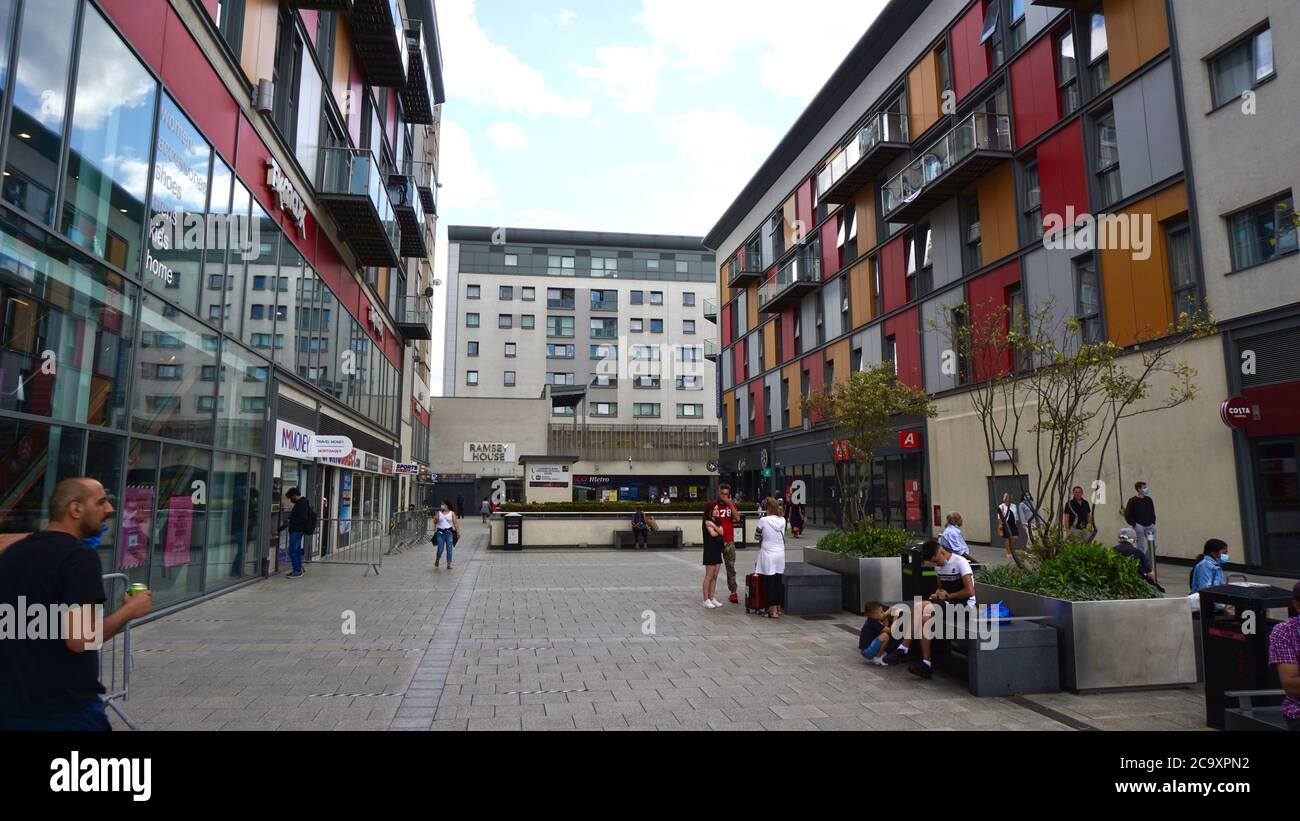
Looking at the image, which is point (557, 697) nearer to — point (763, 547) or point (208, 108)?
point (763, 547)

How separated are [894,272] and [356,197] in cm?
1873

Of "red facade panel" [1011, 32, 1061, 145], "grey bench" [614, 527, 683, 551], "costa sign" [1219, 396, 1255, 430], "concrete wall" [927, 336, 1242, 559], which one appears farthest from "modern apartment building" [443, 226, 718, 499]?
"costa sign" [1219, 396, 1255, 430]

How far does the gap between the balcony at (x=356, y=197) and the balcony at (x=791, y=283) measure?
19.2 metres

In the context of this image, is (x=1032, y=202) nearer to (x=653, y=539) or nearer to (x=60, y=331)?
(x=653, y=539)

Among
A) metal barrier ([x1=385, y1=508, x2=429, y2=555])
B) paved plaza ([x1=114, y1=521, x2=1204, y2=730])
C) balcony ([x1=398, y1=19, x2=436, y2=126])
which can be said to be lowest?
paved plaza ([x1=114, y1=521, x2=1204, y2=730])

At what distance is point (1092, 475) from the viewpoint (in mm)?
17891

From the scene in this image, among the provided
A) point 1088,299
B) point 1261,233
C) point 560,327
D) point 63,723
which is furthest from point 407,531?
point 560,327

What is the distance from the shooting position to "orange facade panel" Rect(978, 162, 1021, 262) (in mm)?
21625

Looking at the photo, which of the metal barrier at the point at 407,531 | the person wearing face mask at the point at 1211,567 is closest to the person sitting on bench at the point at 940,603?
the person wearing face mask at the point at 1211,567

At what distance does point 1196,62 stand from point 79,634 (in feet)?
65.7

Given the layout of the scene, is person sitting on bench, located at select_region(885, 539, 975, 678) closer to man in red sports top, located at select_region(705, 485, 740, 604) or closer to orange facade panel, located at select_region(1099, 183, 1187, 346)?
man in red sports top, located at select_region(705, 485, 740, 604)

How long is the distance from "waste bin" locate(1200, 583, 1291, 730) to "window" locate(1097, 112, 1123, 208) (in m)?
15.0
